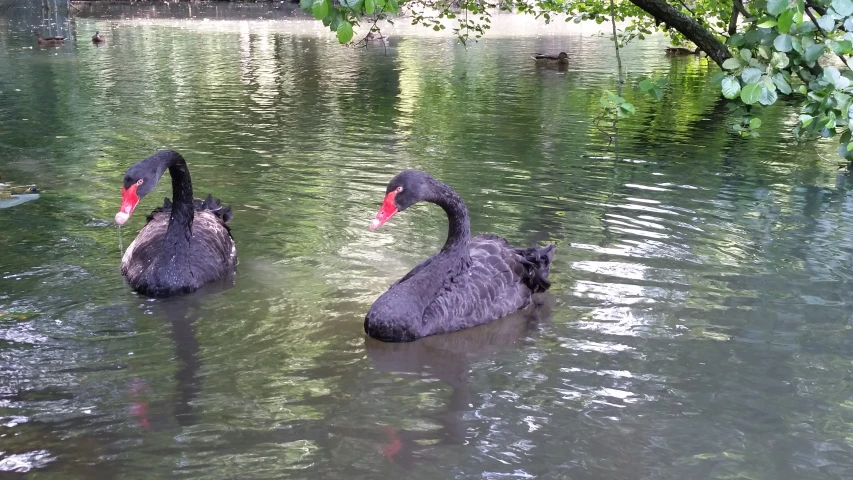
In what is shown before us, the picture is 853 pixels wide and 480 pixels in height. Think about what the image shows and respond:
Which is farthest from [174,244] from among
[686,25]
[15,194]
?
[686,25]

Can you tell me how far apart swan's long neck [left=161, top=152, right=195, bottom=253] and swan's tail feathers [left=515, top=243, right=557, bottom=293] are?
110 inches

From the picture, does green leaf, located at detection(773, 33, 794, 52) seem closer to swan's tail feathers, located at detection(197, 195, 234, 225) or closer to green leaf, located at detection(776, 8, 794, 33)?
green leaf, located at detection(776, 8, 794, 33)

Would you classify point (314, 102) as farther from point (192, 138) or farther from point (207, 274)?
point (207, 274)

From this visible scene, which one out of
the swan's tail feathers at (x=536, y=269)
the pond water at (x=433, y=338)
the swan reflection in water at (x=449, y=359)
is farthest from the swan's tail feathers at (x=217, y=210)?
the swan's tail feathers at (x=536, y=269)

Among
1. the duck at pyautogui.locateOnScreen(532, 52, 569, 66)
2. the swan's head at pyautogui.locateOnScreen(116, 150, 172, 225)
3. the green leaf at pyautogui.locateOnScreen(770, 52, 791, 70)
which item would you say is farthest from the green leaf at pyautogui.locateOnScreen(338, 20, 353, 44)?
the duck at pyautogui.locateOnScreen(532, 52, 569, 66)

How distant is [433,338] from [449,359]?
39 centimetres

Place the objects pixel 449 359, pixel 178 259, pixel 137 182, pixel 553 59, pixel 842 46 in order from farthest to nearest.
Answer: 1. pixel 553 59
2. pixel 178 259
3. pixel 137 182
4. pixel 842 46
5. pixel 449 359

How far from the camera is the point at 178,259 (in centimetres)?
722

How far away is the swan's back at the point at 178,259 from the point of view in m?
7.09

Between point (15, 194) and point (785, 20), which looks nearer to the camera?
point (785, 20)

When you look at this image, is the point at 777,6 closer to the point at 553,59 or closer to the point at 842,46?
the point at 842,46

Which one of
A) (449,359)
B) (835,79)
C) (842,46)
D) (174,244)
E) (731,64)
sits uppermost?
(842,46)

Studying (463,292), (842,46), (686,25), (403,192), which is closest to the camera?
(842,46)

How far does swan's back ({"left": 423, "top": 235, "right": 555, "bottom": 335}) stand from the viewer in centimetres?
646
